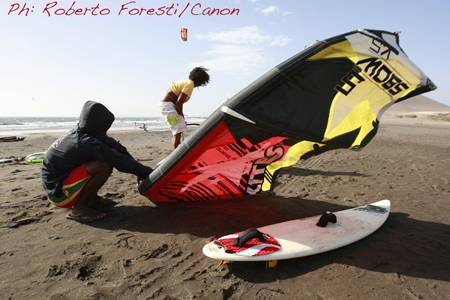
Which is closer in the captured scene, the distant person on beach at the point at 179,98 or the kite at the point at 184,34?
the distant person on beach at the point at 179,98

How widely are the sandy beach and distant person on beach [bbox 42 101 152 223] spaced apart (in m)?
0.32

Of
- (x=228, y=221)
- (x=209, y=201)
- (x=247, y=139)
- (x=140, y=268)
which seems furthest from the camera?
(x=209, y=201)

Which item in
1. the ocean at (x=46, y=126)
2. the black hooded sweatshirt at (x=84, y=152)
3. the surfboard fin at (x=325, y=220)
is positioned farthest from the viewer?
the ocean at (x=46, y=126)

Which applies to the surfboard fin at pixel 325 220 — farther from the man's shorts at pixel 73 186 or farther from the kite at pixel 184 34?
the kite at pixel 184 34

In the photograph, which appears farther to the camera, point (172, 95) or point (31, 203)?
point (172, 95)

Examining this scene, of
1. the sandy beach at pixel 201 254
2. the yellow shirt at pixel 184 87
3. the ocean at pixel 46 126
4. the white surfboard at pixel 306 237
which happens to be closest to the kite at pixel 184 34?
the yellow shirt at pixel 184 87

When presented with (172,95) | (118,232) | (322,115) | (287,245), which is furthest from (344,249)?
(172,95)

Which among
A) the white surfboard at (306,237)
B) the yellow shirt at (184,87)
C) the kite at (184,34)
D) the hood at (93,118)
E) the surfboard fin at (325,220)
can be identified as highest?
the kite at (184,34)

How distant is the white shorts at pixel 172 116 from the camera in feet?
17.4

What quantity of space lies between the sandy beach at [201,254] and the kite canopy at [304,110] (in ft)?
1.85

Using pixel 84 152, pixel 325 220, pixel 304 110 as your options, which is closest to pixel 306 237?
pixel 325 220

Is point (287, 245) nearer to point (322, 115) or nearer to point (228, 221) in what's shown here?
point (228, 221)

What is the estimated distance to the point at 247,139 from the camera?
9.30 feet

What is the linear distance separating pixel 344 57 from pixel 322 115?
541 mm
